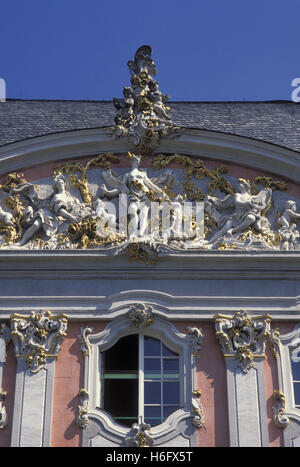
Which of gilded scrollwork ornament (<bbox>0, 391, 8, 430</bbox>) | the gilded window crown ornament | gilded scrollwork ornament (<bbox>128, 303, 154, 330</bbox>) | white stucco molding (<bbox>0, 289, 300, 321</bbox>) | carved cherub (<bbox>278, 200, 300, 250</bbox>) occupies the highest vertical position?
the gilded window crown ornament

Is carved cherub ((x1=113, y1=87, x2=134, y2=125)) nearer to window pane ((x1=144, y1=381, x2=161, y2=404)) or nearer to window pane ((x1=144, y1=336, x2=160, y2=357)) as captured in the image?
window pane ((x1=144, y1=336, x2=160, y2=357))

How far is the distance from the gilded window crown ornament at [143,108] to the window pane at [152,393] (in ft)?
12.9

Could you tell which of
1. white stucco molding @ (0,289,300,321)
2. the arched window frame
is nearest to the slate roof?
white stucco molding @ (0,289,300,321)

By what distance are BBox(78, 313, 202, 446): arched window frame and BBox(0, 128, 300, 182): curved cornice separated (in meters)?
3.03

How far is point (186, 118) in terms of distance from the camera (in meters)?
18.4

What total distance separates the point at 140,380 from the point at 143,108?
15.3 ft

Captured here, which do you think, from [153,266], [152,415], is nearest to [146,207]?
[153,266]

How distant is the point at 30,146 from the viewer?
16.1 metres

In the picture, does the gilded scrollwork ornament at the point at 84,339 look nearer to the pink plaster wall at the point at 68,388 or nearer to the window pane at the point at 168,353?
the pink plaster wall at the point at 68,388

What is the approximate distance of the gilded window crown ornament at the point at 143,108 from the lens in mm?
16375

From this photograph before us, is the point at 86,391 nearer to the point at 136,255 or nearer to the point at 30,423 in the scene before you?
the point at 30,423

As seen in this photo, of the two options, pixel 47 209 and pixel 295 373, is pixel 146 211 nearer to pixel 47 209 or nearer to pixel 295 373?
pixel 47 209

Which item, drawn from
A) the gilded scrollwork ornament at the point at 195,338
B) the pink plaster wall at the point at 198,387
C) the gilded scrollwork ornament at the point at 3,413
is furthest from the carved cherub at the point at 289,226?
the gilded scrollwork ornament at the point at 3,413

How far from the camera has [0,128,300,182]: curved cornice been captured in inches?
632
